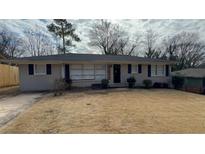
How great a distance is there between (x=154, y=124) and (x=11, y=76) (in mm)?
20453

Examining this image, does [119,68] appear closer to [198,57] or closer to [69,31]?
[69,31]

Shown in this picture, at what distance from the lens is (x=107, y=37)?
35.5 m

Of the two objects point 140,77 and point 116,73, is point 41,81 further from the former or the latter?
point 140,77

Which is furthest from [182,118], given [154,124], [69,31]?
[69,31]

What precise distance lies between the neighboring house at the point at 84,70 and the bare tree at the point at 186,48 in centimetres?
1732

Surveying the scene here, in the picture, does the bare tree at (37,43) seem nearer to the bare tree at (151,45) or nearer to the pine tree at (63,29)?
the pine tree at (63,29)

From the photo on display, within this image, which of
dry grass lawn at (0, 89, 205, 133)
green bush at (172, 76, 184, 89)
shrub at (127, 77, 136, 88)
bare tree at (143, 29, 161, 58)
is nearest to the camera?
dry grass lawn at (0, 89, 205, 133)

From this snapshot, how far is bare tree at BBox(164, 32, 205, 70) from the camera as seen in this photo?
1426 inches

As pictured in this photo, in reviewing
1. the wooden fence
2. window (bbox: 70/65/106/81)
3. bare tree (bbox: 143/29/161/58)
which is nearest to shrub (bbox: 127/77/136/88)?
window (bbox: 70/65/106/81)

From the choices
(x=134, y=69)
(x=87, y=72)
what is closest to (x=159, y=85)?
(x=134, y=69)

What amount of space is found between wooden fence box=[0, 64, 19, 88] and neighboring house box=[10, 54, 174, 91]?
4894 millimetres

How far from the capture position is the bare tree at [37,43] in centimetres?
3535

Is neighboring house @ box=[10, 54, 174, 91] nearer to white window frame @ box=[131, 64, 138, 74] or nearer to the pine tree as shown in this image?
white window frame @ box=[131, 64, 138, 74]

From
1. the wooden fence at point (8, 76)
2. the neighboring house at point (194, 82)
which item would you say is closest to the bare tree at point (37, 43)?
the wooden fence at point (8, 76)
